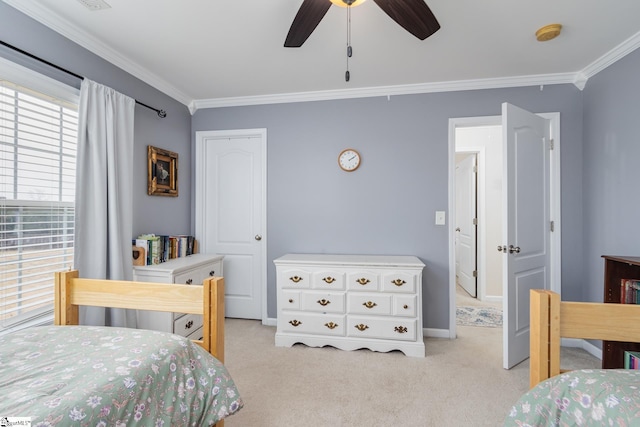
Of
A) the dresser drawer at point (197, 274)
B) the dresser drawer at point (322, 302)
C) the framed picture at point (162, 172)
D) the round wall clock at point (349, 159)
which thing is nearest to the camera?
the dresser drawer at point (197, 274)

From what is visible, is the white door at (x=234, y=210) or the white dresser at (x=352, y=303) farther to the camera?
the white door at (x=234, y=210)

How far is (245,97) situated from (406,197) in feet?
6.73

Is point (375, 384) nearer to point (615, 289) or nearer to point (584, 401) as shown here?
point (584, 401)

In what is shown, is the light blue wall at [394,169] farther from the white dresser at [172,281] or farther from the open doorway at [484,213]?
the open doorway at [484,213]

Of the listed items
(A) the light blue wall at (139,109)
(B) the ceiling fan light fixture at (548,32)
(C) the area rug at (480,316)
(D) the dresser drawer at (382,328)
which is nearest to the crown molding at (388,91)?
(A) the light blue wall at (139,109)

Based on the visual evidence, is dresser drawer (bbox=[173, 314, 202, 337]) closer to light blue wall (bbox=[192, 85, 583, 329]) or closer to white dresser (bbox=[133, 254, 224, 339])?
white dresser (bbox=[133, 254, 224, 339])

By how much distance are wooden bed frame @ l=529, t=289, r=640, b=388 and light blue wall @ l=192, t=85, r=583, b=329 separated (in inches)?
76.1

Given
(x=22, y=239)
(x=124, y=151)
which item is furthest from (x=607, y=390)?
(x=124, y=151)

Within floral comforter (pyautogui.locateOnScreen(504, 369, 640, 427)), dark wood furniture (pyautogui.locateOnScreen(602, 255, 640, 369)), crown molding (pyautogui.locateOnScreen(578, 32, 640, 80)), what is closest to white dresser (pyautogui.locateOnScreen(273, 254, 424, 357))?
dark wood furniture (pyautogui.locateOnScreen(602, 255, 640, 369))

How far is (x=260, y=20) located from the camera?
186 centimetres

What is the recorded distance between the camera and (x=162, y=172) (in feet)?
9.24

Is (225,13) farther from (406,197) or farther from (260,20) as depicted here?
(406,197)

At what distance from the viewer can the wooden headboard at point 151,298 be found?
46.0 inches

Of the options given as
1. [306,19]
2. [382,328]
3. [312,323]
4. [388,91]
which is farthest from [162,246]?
[388,91]
